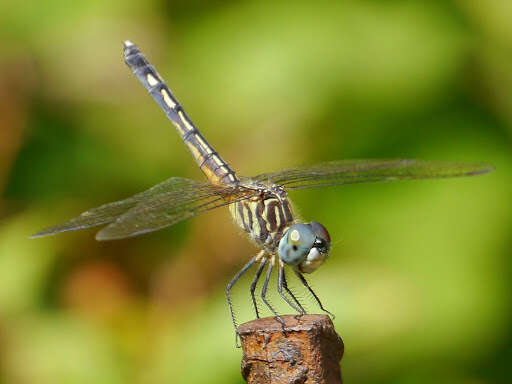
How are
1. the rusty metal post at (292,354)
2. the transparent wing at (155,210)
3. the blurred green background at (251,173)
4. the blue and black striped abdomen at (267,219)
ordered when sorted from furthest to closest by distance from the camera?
the blurred green background at (251,173), the transparent wing at (155,210), the blue and black striped abdomen at (267,219), the rusty metal post at (292,354)

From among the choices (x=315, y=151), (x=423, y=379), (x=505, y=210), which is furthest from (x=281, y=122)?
(x=423, y=379)

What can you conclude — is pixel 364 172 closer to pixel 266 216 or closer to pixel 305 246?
pixel 266 216

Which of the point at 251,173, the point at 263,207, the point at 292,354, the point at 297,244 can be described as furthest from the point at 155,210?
the point at 292,354

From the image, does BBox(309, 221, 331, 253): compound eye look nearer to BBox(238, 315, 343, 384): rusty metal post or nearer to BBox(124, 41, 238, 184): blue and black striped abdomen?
BBox(238, 315, 343, 384): rusty metal post

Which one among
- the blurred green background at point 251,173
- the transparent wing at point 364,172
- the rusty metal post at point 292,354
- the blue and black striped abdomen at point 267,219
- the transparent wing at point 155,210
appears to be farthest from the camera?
the blurred green background at point 251,173

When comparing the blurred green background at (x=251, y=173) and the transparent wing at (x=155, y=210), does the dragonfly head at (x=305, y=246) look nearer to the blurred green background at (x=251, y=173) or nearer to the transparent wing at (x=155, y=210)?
the transparent wing at (x=155, y=210)

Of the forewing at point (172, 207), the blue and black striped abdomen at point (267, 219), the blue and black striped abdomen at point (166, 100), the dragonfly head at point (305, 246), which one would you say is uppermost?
the blue and black striped abdomen at point (166, 100)

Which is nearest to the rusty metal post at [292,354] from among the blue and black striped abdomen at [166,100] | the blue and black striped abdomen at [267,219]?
the blue and black striped abdomen at [267,219]
